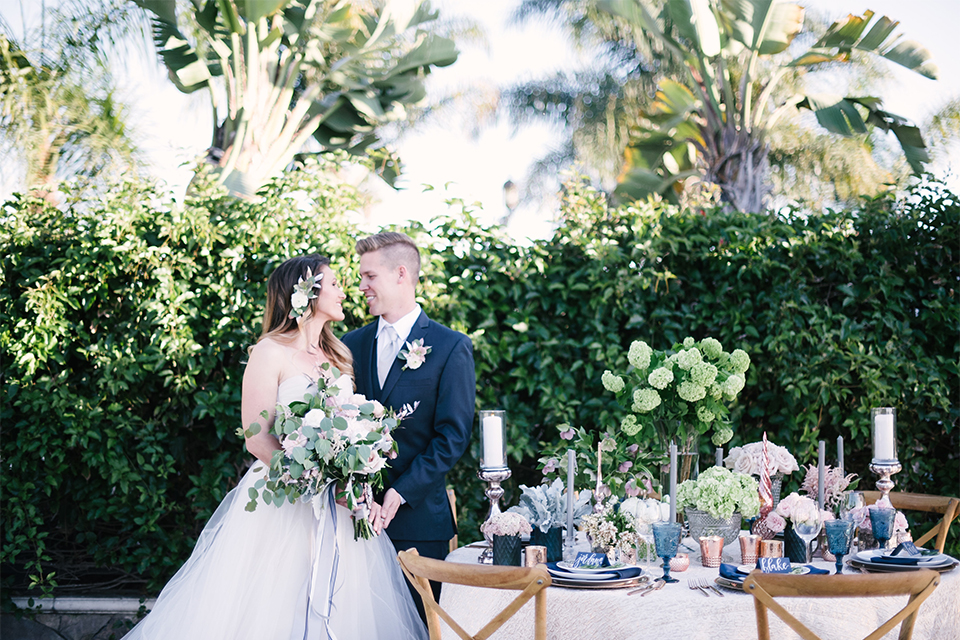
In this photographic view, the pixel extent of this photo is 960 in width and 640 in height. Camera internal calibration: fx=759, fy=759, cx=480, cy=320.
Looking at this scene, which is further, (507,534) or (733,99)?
(733,99)

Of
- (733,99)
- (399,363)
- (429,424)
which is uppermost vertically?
(733,99)

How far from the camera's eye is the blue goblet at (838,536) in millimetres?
2492

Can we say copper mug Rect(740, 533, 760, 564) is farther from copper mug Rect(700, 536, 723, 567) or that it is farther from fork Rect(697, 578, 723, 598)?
fork Rect(697, 578, 723, 598)

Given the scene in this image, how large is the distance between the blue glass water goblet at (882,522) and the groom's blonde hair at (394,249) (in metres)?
2.10

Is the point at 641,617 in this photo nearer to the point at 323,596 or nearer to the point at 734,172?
the point at 323,596

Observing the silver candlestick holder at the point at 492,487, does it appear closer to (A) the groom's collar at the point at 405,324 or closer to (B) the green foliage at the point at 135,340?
(A) the groom's collar at the point at 405,324

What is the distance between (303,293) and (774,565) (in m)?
2.07

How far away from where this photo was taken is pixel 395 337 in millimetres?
3387

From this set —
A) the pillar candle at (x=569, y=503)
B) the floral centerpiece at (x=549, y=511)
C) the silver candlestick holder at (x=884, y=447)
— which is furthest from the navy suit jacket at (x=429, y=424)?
the silver candlestick holder at (x=884, y=447)

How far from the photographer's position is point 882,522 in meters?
2.77

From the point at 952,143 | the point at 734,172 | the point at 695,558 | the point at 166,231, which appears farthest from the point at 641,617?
the point at 952,143

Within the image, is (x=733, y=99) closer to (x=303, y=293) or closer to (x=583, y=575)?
(x=303, y=293)

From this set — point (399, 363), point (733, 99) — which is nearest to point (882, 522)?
point (399, 363)

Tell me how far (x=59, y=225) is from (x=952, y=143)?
1270cm
